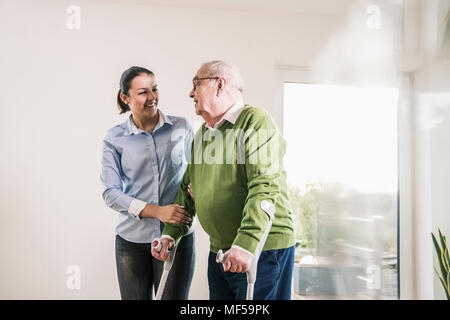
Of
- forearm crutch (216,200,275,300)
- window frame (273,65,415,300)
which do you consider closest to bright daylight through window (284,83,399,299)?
window frame (273,65,415,300)

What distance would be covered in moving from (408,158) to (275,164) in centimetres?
100

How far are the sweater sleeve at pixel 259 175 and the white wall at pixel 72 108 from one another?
40 cm

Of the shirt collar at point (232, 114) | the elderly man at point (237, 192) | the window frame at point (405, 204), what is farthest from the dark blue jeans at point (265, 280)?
the window frame at point (405, 204)

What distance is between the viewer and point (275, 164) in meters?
1.70

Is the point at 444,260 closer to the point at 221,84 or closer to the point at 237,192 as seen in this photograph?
the point at 237,192

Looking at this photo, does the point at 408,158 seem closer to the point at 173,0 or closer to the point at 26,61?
the point at 173,0

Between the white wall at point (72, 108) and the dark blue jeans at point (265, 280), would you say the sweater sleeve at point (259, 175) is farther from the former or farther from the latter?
the white wall at point (72, 108)

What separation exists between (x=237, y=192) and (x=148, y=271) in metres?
0.66

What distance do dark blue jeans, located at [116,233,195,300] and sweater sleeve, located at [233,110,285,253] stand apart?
Result: 0.53 m

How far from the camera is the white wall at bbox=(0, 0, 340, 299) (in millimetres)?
2070

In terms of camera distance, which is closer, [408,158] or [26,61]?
[26,61]

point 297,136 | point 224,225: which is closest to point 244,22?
point 297,136

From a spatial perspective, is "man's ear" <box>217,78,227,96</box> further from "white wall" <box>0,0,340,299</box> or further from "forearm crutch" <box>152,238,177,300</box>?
"forearm crutch" <box>152,238,177,300</box>

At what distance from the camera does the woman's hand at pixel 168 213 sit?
196 centimetres
